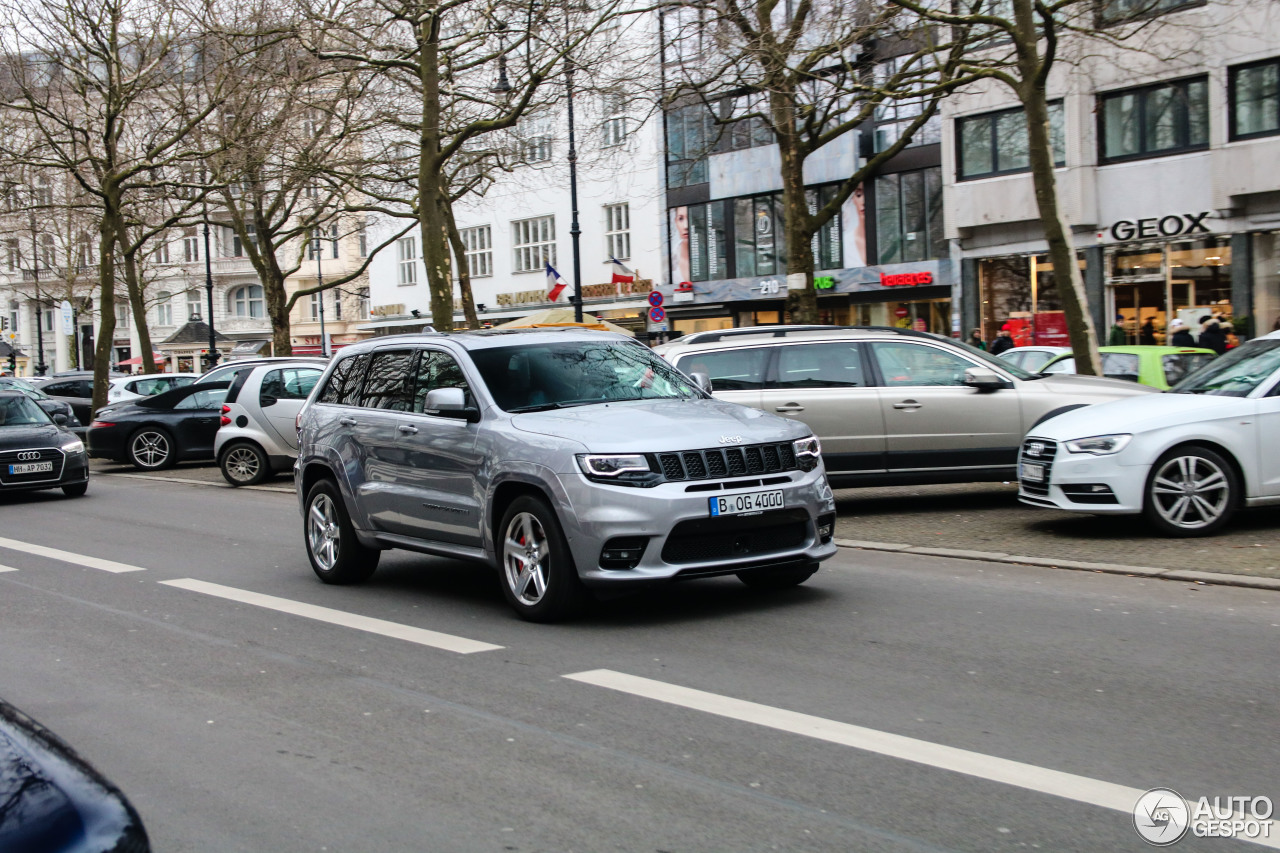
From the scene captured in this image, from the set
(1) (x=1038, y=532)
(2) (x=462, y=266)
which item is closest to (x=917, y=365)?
(1) (x=1038, y=532)

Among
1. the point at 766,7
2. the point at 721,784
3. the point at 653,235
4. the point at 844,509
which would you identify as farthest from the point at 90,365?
the point at 721,784

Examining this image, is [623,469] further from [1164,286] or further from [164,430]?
[1164,286]

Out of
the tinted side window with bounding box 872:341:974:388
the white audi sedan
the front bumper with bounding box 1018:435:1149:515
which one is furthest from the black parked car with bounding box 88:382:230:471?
the white audi sedan

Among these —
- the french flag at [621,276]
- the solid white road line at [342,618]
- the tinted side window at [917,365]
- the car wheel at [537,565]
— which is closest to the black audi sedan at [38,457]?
the solid white road line at [342,618]

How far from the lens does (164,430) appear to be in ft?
75.9

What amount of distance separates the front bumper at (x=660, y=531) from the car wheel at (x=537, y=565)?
12 centimetres

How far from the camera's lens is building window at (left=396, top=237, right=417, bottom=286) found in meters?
62.2

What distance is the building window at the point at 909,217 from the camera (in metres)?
37.4

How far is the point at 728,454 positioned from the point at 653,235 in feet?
135

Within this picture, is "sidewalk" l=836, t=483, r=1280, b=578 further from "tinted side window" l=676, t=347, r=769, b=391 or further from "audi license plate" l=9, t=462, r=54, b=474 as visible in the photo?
"audi license plate" l=9, t=462, r=54, b=474

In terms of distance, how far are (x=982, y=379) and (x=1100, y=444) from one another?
225cm

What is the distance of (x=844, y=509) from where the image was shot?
13.5 m

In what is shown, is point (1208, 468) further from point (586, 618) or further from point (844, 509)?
point (586, 618)

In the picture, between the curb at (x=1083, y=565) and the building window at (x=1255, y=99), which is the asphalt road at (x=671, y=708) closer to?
the curb at (x=1083, y=565)
